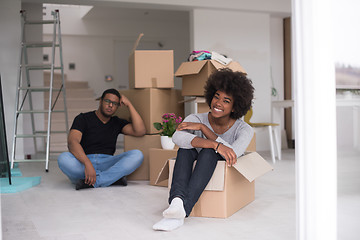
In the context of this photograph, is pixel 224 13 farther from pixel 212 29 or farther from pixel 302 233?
pixel 302 233

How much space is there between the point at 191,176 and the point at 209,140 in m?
0.23

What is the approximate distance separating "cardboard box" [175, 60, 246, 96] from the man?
51 centimetres

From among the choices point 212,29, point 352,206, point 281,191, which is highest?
point 212,29

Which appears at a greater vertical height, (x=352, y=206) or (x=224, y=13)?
(x=224, y=13)

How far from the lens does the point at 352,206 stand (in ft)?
4.36

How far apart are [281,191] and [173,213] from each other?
1.33 metres

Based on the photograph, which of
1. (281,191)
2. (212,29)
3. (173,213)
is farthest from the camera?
(212,29)

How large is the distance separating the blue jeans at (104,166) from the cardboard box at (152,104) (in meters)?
0.38

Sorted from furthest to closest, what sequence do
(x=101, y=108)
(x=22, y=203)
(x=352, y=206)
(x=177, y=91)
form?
1. (x=177, y=91)
2. (x=101, y=108)
3. (x=22, y=203)
4. (x=352, y=206)

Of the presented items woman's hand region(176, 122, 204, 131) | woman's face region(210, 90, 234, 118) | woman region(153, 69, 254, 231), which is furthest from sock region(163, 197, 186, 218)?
woman's face region(210, 90, 234, 118)

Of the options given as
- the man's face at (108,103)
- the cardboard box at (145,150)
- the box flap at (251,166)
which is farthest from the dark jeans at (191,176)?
the cardboard box at (145,150)

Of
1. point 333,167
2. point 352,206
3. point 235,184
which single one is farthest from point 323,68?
point 235,184

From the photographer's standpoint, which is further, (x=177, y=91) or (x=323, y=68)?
(x=177, y=91)

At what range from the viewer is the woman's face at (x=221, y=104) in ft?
8.03
